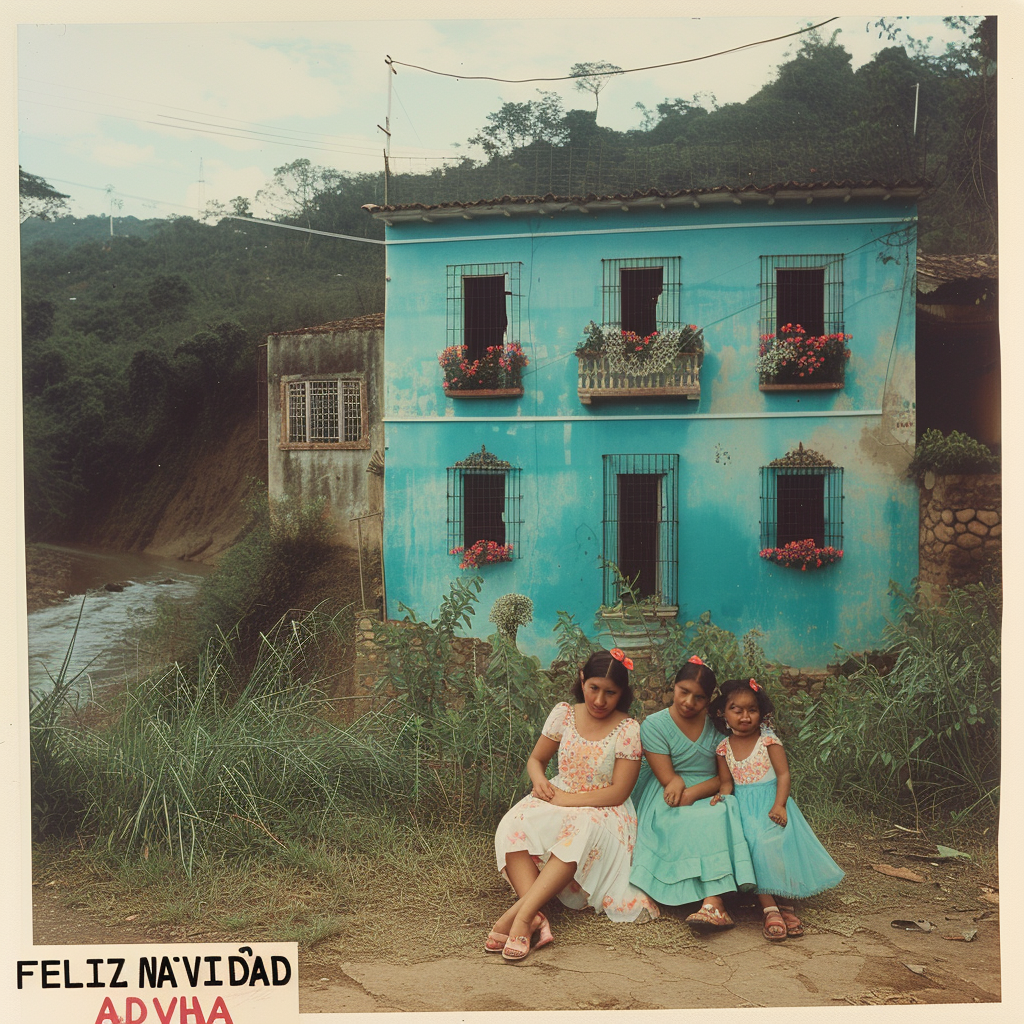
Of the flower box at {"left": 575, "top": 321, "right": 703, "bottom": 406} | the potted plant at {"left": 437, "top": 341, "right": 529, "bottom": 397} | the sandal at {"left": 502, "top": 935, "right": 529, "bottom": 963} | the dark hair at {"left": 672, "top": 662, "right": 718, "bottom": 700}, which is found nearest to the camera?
the sandal at {"left": 502, "top": 935, "right": 529, "bottom": 963}

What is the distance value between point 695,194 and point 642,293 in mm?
658

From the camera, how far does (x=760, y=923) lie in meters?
3.61

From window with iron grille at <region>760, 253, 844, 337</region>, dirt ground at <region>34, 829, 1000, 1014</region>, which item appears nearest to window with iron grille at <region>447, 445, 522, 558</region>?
window with iron grille at <region>760, 253, 844, 337</region>

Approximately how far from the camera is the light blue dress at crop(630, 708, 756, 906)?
3.47 m

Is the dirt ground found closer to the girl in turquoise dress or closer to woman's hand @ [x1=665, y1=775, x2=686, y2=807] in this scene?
the girl in turquoise dress

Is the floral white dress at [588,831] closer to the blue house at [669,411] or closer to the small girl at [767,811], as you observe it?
the small girl at [767,811]

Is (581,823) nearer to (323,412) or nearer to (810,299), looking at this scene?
(323,412)

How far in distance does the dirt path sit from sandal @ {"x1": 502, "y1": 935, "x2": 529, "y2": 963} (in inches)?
3.2

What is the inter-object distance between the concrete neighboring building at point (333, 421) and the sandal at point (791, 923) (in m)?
2.89

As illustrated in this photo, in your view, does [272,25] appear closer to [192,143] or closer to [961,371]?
[192,143]

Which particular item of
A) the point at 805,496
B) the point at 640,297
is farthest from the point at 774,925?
the point at 640,297

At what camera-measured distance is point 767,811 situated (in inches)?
140

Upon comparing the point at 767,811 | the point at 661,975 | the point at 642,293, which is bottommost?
the point at 661,975

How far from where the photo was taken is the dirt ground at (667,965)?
3400 mm
